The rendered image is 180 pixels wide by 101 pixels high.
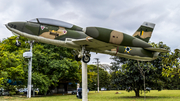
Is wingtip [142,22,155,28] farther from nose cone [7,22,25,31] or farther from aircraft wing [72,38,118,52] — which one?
nose cone [7,22,25,31]

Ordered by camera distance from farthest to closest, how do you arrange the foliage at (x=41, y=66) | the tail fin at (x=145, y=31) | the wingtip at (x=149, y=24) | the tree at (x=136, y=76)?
the foliage at (x=41, y=66), the tree at (x=136, y=76), the tail fin at (x=145, y=31), the wingtip at (x=149, y=24)

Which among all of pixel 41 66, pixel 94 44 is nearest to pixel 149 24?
pixel 94 44

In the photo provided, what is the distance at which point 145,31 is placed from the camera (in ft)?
47.6

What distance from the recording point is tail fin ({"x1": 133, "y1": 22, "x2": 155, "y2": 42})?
14344 mm

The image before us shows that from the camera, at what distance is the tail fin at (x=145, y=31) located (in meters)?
14.3

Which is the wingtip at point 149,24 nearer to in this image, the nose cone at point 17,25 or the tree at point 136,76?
the tree at point 136,76

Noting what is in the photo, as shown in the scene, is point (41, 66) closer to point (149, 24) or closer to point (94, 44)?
point (149, 24)

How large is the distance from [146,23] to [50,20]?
26.4 ft

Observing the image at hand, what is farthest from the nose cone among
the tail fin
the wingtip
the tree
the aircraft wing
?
the tree

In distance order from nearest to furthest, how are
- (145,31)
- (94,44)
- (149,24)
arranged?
(94,44) → (149,24) → (145,31)

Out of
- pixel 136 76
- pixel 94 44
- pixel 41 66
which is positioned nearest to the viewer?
pixel 94 44

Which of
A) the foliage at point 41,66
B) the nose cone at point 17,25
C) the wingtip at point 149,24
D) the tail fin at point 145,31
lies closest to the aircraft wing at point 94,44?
the nose cone at point 17,25

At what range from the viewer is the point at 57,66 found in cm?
→ 2703

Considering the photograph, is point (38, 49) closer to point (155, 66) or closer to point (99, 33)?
point (155, 66)
